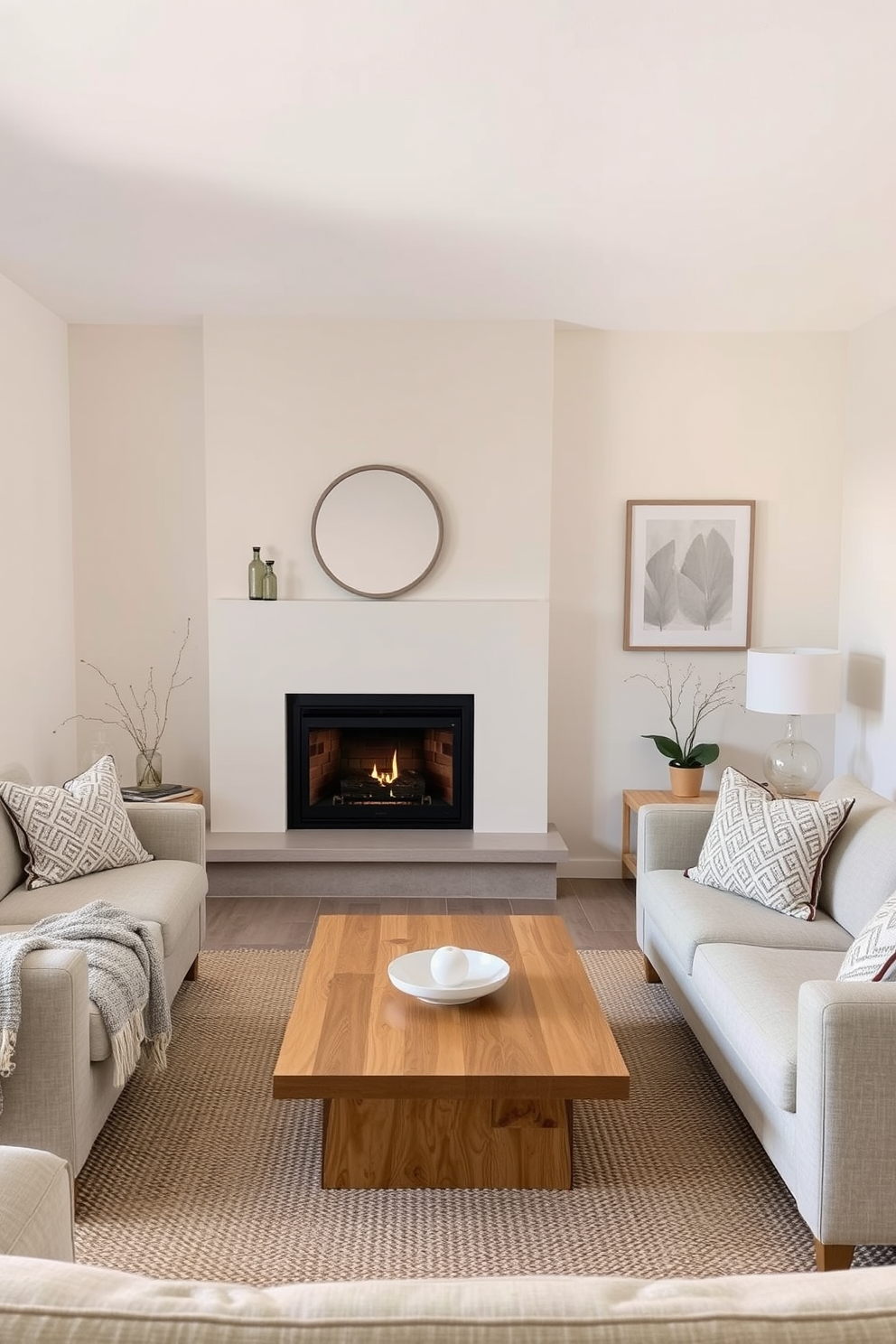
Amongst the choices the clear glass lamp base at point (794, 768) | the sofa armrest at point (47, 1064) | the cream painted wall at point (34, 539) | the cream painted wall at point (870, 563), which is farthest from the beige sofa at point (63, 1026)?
the cream painted wall at point (870, 563)

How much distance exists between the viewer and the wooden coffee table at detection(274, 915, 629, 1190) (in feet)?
7.79

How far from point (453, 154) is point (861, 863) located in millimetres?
2389

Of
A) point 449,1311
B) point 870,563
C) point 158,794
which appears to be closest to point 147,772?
point 158,794

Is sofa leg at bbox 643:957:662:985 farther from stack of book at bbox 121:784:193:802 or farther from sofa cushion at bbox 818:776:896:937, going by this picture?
stack of book at bbox 121:784:193:802

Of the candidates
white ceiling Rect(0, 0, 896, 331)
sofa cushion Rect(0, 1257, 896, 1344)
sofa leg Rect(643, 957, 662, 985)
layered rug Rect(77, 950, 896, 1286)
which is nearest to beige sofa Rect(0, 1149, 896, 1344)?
sofa cushion Rect(0, 1257, 896, 1344)

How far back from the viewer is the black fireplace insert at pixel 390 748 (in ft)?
16.9

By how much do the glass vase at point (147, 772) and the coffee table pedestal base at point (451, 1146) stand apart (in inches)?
110

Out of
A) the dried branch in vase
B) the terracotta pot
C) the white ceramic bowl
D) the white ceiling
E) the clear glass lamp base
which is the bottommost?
the white ceramic bowl

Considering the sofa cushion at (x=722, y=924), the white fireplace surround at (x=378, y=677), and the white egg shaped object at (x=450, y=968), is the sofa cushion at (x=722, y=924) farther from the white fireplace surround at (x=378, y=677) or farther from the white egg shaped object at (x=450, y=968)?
the white fireplace surround at (x=378, y=677)

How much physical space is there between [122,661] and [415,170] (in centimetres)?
295

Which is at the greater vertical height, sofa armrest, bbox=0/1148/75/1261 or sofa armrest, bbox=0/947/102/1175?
sofa armrest, bbox=0/1148/75/1261

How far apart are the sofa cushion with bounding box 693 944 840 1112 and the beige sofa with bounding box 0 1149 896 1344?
1526 millimetres

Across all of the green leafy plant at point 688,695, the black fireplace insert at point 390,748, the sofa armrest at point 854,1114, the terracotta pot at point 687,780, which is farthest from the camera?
the green leafy plant at point 688,695

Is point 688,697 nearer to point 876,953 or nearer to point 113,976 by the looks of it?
point 876,953
